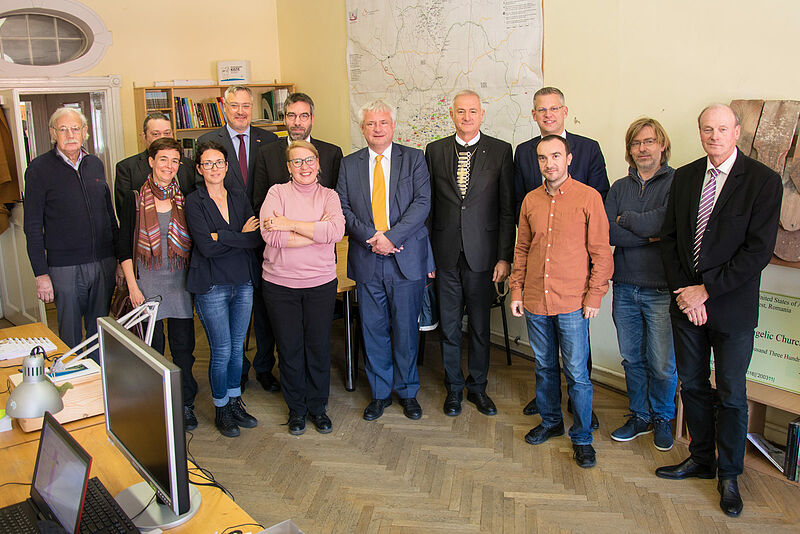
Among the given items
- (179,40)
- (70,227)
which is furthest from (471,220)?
(179,40)

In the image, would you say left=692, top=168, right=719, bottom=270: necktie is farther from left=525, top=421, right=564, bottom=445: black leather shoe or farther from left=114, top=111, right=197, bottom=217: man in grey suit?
left=114, top=111, right=197, bottom=217: man in grey suit

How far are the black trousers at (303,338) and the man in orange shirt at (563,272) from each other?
1.01 metres

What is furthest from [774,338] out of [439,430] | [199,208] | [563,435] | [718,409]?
[199,208]

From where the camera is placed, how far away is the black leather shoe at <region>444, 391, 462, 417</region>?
3.95 m

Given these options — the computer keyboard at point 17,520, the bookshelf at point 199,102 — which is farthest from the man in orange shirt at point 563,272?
the bookshelf at point 199,102

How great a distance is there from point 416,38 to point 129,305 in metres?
3.06

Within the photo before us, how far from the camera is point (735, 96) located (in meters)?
3.40

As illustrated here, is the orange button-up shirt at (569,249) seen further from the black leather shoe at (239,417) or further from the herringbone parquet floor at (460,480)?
the black leather shoe at (239,417)

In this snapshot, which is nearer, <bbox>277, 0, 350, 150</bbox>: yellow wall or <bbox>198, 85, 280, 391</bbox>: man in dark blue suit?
<bbox>198, 85, 280, 391</bbox>: man in dark blue suit

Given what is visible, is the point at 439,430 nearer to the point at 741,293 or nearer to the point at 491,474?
the point at 491,474

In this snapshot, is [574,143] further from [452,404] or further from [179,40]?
[179,40]

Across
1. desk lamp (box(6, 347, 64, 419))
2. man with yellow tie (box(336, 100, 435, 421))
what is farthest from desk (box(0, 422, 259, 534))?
man with yellow tie (box(336, 100, 435, 421))

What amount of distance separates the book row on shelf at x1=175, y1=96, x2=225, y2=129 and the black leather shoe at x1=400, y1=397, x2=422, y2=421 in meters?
3.83

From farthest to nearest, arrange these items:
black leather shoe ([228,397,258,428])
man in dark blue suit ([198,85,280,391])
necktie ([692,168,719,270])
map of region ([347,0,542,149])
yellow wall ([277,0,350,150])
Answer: yellow wall ([277,0,350,150])
map of region ([347,0,542,149])
man in dark blue suit ([198,85,280,391])
black leather shoe ([228,397,258,428])
necktie ([692,168,719,270])
